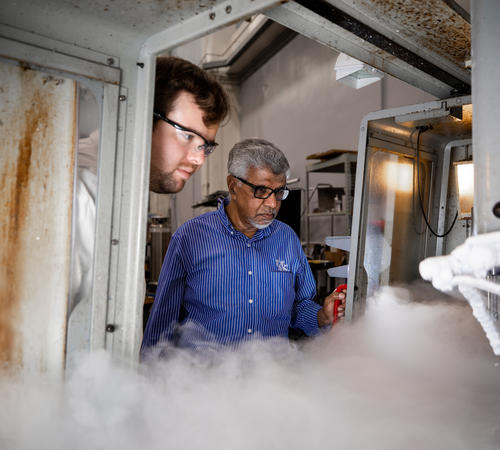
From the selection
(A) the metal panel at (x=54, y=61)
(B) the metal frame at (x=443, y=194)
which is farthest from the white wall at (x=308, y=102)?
(A) the metal panel at (x=54, y=61)

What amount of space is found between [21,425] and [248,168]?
58.4 inches

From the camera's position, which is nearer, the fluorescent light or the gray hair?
the fluorescent light

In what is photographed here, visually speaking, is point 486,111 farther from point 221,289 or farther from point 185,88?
point 221,289

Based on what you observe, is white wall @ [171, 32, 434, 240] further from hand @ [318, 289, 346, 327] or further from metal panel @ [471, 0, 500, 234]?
metal panel @ [471, 0, 500, 234]

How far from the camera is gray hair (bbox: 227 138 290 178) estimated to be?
6.88ft

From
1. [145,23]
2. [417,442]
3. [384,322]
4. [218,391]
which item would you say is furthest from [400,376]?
[145,23]

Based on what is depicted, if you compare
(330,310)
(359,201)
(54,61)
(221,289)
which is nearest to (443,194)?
(359,201)

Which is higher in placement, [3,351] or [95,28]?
[95,28]

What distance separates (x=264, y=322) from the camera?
1.97m

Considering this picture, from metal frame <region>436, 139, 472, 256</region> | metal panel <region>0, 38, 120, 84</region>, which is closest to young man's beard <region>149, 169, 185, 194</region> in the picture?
metal panel <region>0, 38, 120, 84</region>

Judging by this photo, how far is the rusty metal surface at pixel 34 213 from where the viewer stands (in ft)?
2.78

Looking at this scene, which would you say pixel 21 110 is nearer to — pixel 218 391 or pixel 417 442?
pixel 218 391

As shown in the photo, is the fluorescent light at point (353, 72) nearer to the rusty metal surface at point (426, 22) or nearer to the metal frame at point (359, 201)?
the rusty metal surface at point (426, 22)

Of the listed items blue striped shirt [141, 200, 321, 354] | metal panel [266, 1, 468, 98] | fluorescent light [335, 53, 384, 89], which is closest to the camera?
metal panel [266, 1, 468, 98]
